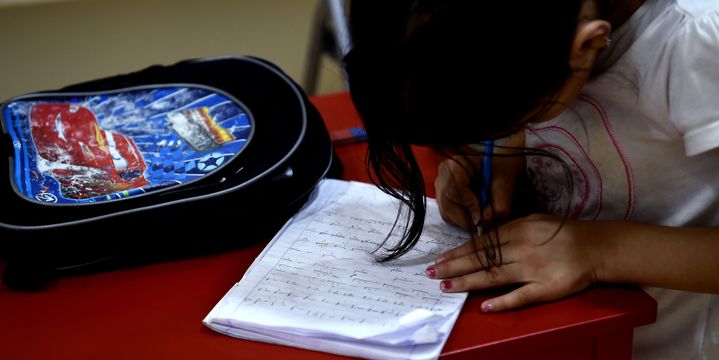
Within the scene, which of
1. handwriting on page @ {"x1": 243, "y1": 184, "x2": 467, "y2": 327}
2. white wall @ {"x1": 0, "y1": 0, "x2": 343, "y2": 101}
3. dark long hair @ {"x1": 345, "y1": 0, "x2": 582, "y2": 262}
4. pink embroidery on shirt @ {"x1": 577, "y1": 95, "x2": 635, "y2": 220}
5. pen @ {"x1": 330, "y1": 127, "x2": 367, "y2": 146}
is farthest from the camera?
white wall @ {"x1": 0, "y1": 0, "x2": 343, "y2": 101}

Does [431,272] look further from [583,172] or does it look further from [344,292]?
[583,172]

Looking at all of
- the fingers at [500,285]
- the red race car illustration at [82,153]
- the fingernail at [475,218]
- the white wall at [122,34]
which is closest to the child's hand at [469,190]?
the fingernail at [475,218]

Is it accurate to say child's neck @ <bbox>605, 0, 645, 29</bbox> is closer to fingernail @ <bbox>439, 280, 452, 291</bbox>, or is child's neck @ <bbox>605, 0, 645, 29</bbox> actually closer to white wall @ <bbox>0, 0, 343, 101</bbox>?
fingernail @ <bbox>439, 280, 452, 291</bbox>

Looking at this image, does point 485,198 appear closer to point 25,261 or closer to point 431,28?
point 431,28

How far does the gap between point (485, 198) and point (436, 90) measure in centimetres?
30

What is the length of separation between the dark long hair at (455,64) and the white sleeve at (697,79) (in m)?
0.12

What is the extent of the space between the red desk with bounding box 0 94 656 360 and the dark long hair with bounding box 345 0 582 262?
17 centimetres

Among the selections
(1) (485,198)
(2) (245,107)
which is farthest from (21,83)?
(1) (485,198)

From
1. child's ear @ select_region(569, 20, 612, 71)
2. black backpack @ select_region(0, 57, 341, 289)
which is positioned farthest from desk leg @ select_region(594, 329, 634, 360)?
black backpack @ select_region(0, 57, 341, 289)

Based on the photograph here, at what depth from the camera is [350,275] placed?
77cm

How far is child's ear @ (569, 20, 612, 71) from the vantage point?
0.65m

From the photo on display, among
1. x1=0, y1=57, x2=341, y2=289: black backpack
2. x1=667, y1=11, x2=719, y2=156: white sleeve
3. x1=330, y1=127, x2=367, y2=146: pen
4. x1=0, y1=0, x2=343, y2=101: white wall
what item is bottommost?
x1=0, y1=0, x2=343, y2=101: white wall

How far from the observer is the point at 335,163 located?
0.99 metres

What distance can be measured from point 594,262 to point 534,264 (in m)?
0.06
